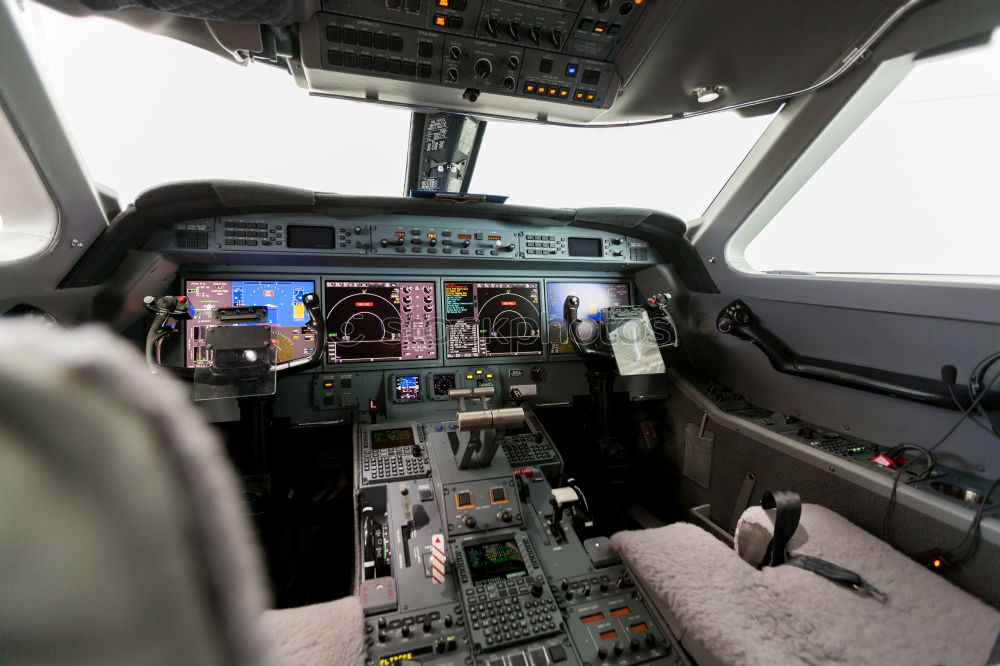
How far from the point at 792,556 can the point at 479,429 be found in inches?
50.4

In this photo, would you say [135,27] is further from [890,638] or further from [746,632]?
[890,638]

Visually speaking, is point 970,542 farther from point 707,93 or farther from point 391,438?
point 391,438

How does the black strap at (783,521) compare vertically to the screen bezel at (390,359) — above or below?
below

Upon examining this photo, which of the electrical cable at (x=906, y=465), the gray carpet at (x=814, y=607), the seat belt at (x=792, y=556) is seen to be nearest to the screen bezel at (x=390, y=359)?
the gray carpet at (x=814, y=607)

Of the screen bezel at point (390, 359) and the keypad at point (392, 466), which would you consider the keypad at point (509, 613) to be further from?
the screen bezel at point (390, 359)

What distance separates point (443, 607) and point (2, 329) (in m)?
1.74

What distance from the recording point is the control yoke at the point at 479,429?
6.79ft

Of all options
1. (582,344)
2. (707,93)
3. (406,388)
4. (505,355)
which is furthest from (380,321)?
(707,93)

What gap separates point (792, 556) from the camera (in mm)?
1605

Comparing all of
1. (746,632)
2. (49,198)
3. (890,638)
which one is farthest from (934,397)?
(49,198)

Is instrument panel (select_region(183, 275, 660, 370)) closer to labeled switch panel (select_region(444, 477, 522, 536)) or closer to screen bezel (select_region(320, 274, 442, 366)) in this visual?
screen bezel (select_region(320, 274, 442, 366))

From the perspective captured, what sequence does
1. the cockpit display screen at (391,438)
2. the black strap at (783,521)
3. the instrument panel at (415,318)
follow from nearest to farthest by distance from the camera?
the black strap at (783,521) < the cockpit display screen at (391,438) < the instrument panel at (415,318)

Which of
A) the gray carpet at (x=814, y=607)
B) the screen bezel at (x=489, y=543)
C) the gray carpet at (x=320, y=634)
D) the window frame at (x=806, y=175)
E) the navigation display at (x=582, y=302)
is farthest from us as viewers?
the navigation display at (x=582, y=302)

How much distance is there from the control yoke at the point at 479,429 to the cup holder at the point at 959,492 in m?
1.53
